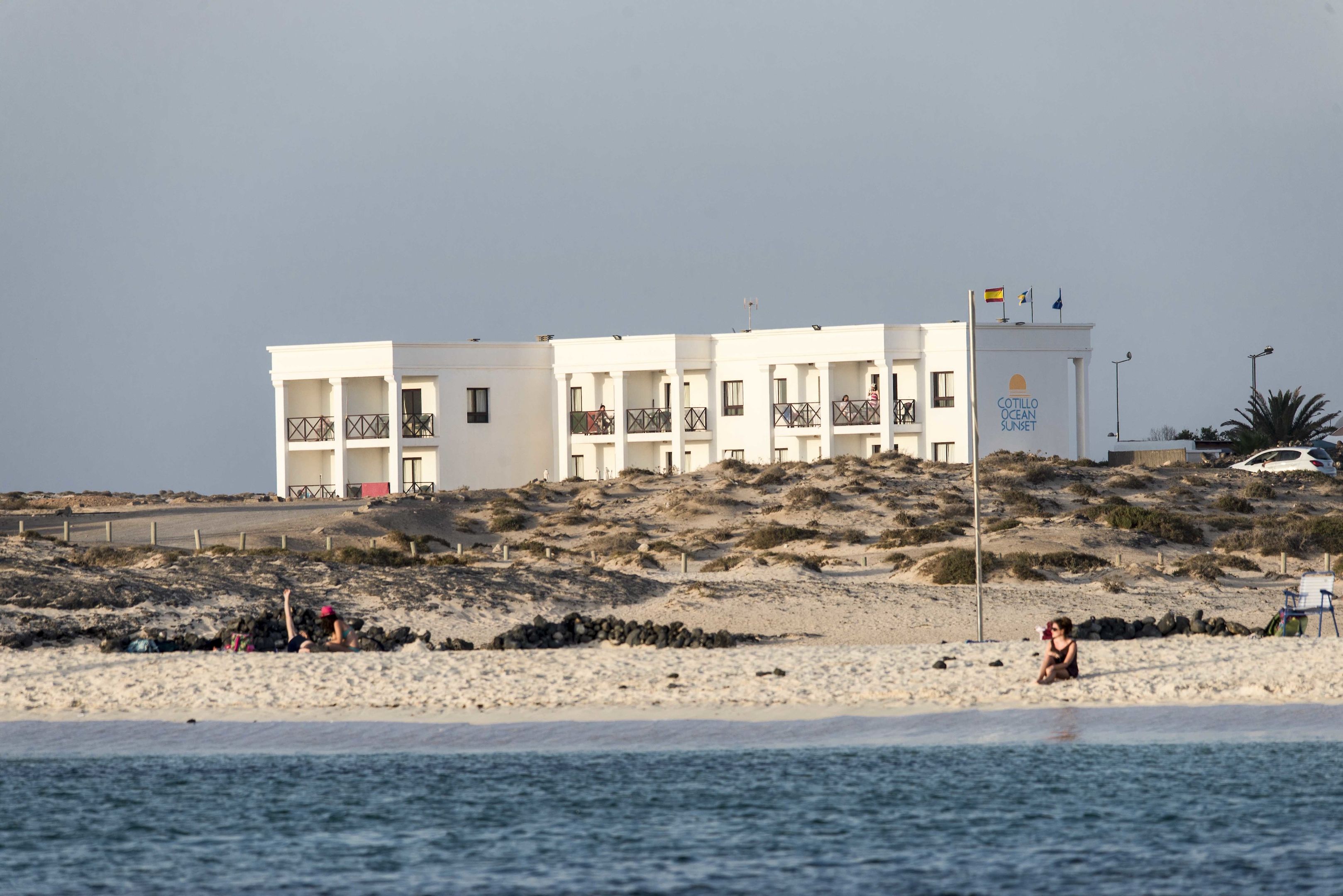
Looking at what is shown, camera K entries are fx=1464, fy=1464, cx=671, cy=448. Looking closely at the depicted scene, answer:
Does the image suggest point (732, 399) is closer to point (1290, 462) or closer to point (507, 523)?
point (507, 523)

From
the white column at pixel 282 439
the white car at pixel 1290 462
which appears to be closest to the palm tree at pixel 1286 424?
the white car at pixel 1290 462

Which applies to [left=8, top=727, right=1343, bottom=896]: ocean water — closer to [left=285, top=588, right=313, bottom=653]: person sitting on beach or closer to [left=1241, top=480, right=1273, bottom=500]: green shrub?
[left=285, top=588, right=313, bottom=653]: person sitting on beach

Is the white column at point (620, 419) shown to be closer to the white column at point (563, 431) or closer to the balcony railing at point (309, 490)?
the white column at point (563, 431)

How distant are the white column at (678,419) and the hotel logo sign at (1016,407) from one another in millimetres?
11514

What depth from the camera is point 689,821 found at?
41.1 feet

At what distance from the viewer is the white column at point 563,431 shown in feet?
180

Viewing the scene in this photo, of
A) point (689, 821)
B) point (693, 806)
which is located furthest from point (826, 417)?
point (689, 821)

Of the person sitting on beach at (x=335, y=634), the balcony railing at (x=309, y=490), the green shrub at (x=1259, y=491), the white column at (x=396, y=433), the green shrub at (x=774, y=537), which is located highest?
the white column at (x=396, y=433)

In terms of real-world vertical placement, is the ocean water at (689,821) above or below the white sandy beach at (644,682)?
below

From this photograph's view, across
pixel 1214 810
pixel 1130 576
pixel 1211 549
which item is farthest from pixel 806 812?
pixel 1211 549

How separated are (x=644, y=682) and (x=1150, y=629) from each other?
8243mm

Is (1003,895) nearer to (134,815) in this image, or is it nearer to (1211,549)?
(134,815)

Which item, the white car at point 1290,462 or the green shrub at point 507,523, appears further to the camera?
the white car at point 1290,462

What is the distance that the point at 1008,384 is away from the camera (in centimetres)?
5244
